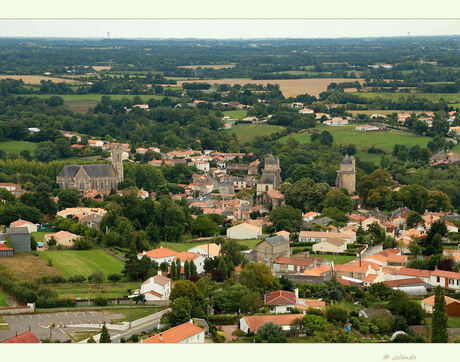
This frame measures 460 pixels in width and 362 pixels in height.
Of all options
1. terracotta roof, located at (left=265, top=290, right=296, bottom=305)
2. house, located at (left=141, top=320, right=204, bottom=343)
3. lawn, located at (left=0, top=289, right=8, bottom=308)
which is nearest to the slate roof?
terracotta roof, located at (left=265, top=290, right=296, bottom=305)

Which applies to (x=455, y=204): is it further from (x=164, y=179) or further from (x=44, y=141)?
(x=44, y=141)

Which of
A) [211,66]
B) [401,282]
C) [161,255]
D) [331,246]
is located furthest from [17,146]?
[211,66]

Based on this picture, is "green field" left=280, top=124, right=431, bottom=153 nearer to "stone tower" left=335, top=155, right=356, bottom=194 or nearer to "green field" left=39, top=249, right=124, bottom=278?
"stone tower" left=335, top=155, right=356, bottom=194

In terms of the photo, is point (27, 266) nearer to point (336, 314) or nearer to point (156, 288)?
point (156, 288)

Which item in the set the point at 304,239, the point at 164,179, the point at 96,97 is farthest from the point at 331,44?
the point at 304,239

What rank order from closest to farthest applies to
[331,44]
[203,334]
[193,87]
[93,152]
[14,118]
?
[203,334] → [93,152] → [14,118] → [193,87] → [331,44]

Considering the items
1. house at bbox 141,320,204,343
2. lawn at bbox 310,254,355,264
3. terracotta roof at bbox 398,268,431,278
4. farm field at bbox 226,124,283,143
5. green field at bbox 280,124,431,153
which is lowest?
farm field at bbox 226,124,283,143
